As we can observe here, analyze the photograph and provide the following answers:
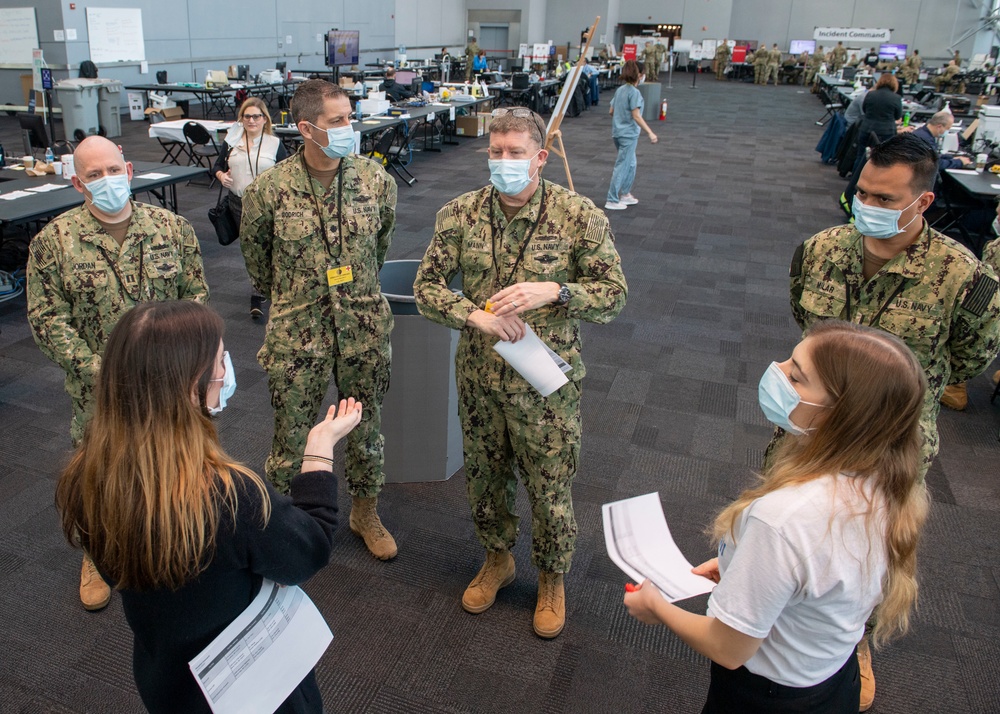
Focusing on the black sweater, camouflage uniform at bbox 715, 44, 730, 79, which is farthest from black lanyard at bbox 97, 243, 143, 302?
camouflage uniform at bbox 715, 44, 730, 79

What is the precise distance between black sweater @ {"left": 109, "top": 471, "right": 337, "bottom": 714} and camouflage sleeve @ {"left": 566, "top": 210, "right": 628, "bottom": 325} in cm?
98

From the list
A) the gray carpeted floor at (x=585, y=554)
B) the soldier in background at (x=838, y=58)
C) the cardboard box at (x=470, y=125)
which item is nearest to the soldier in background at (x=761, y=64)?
the soldier in background at (x=838, y=58)

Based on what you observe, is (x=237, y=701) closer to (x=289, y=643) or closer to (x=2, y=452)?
(x=289, y=643)

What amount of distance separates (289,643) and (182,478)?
437mm

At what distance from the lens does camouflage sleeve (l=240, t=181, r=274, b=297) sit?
2.37m

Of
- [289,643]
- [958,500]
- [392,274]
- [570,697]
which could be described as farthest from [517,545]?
[958,500]

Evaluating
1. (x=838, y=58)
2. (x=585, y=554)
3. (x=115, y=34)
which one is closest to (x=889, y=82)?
(x=585, y=554)

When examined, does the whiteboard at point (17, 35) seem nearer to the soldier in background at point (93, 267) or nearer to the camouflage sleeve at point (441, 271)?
the soldier in background at point (93, 267)

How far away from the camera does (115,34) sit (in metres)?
12.7

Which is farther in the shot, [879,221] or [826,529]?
[879,221]

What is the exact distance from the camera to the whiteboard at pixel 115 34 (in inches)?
487

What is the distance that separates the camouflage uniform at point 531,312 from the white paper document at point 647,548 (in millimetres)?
529

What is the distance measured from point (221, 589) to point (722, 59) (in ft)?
97.6

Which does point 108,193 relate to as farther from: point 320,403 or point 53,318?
point 320,403
